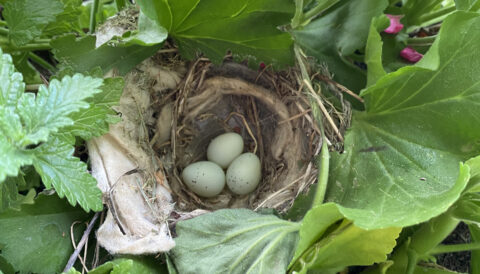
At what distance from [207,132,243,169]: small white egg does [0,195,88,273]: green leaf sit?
467 mm

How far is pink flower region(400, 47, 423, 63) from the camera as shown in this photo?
3.79 feet

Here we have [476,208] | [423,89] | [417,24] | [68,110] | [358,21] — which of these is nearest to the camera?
[68,110]

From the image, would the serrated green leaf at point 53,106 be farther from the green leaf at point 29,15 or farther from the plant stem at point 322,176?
the plant stem at point 322,176

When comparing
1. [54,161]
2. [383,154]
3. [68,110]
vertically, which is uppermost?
[68,110]

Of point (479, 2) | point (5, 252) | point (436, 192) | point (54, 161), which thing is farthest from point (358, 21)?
point (5, 252)

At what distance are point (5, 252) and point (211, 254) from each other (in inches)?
14.1

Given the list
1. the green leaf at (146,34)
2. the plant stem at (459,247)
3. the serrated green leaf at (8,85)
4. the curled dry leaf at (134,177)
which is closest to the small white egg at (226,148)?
the curled dry leaf at (134,177)

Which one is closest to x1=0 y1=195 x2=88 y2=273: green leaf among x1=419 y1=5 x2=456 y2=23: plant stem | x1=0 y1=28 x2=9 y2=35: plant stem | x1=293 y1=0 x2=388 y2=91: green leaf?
x1=0 y1=28 x2=9 y2=35: plant stem

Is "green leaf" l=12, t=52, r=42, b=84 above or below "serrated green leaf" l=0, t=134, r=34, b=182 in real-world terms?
below

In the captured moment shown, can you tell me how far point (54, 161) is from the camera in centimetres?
71

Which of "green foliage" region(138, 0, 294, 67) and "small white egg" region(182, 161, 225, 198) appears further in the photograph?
"small white egg" region(182, 161, 225, 198)

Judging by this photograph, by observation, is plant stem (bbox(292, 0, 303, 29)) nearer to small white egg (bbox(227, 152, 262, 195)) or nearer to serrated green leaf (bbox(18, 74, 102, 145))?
small white egg (bbox(227, 152, 262, 195))

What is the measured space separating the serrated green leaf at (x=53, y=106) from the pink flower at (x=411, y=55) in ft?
2.61

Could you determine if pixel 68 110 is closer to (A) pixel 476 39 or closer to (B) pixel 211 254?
(B) pixel 211 254
